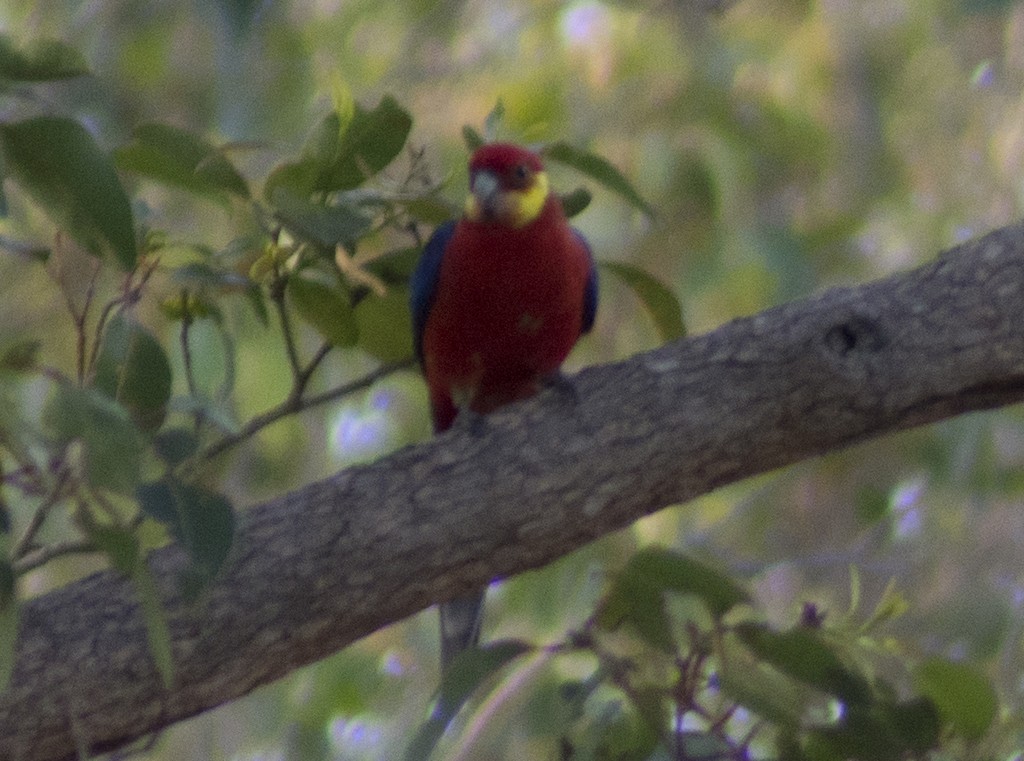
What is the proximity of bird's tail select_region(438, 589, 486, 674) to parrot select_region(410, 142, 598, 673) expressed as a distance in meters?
0.28

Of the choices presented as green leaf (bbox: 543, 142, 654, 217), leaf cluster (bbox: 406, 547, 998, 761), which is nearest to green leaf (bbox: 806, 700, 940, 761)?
leaf cluster (bbox: 406, 547, 998, 761)

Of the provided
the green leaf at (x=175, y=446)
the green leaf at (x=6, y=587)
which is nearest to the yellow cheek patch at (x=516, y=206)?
the green leaf at (x=175, y=446)

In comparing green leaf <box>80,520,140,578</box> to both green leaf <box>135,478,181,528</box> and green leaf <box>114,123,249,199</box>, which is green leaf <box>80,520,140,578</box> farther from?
green leaf <box>114,123,249,199</box>

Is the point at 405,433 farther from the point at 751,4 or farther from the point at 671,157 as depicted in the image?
the point at 751,4

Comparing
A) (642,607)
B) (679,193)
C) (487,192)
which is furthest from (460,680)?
(679,193)

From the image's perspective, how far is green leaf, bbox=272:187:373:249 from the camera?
2222mm

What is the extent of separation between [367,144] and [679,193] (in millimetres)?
2505

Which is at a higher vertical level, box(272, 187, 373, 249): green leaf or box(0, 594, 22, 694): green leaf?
box(272, 187, 373, 249): green leaf

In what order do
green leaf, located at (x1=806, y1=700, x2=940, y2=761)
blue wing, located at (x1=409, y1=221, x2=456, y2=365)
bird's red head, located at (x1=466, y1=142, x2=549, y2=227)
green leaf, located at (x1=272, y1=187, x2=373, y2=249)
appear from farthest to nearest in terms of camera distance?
bird's red head, located at (x1=466, y1=142, x2=549, y2=227), blue wing, located at (x1=409, y1=221, x2=456, y2=365), green leaf, located at (x1=806, y1=700, x2=940, y2=761), green leaf, located at (x1=272, y1=187, x2=373, y2=249)

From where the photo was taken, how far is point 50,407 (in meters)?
1.64

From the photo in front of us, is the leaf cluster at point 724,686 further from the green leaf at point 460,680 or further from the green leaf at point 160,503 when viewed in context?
the green leaf at point 160,503

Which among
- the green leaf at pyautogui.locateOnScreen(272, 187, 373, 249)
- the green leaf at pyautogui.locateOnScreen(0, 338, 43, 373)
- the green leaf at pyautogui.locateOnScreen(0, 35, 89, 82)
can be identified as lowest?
the green leaf at pyautogui.locateOnScreen(0, 338, 43, 373)

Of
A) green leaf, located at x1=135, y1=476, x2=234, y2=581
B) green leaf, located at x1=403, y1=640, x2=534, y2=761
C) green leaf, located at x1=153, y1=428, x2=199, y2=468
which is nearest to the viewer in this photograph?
green leaf, located at x1=135, y1=476, x2=234, y2=581

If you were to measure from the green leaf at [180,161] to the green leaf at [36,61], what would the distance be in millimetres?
375
